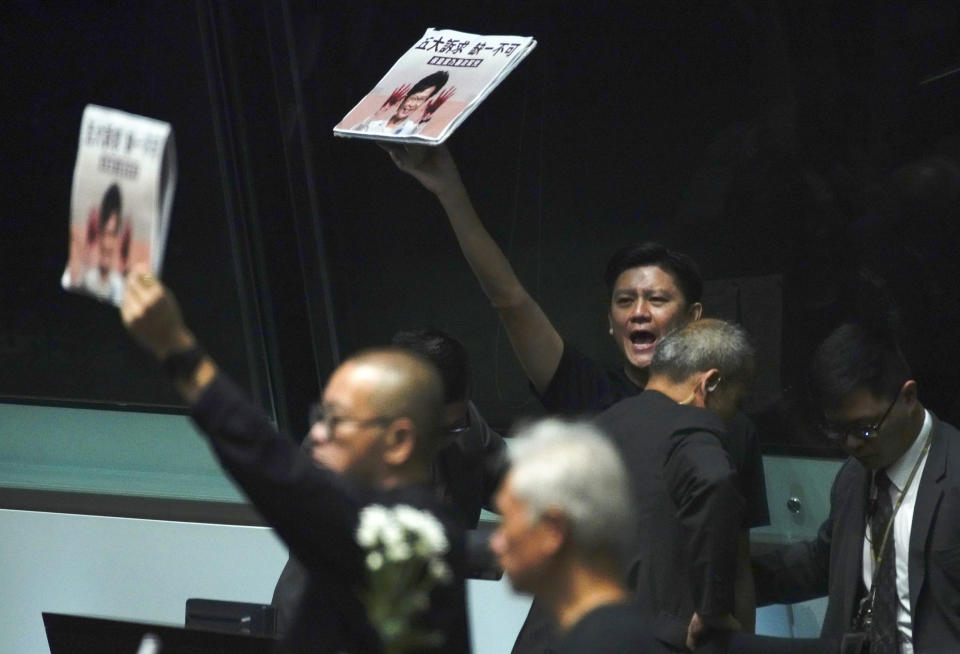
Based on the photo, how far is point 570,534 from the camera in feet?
9.18

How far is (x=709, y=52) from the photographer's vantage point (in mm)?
5984

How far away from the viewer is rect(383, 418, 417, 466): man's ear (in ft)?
10.1

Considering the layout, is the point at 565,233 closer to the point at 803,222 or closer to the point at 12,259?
the point at 803,222

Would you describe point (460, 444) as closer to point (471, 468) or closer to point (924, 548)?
point (471, 468)

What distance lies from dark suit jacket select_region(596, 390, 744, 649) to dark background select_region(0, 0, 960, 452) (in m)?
1.66

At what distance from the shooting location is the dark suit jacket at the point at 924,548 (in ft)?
13.8

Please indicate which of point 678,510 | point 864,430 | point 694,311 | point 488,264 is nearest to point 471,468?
point 488,264

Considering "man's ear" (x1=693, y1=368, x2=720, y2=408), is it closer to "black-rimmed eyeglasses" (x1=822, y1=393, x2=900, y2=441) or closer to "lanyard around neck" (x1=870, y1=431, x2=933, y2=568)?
"black-rimmed eyeglasses" (x1=822, y1=393, x2=900, y2=441)

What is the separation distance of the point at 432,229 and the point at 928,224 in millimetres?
2057

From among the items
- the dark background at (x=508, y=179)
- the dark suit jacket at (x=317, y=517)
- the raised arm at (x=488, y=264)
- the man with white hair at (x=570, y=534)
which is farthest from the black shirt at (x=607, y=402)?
the man with white hair at (x=570, y=534)

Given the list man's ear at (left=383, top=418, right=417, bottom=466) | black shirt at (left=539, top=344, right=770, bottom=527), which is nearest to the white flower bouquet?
man's ear at (left=383, top=418, right=417, bottom=466)

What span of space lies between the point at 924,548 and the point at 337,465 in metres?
1.84

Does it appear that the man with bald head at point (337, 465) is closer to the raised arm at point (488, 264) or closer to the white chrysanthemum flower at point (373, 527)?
the white chrysanthemum flower at point (373, 527)

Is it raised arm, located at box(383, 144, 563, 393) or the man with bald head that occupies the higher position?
raised arm, located at box(383, 144, 563, 393)
